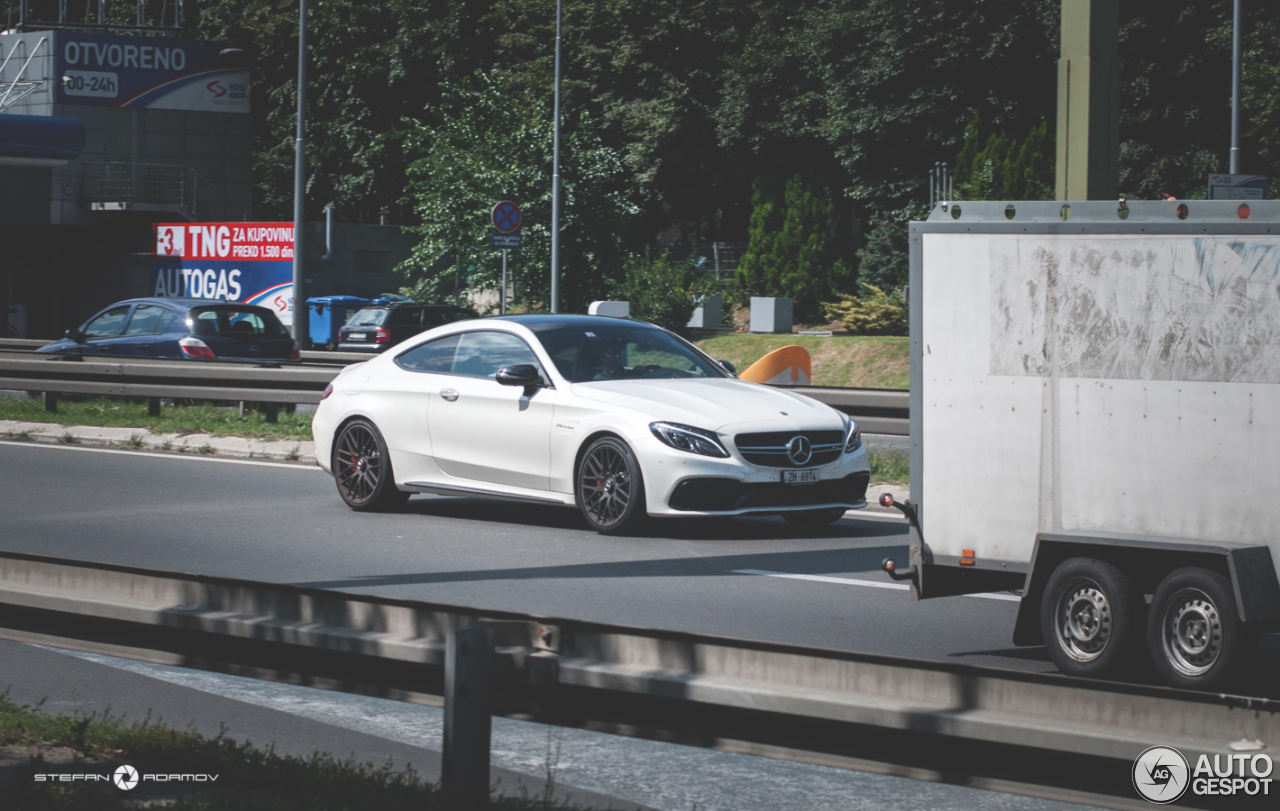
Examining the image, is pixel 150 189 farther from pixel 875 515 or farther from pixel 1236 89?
pixel 875 515

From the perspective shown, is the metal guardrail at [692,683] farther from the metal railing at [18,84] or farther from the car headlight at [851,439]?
the metal railing at [18,84]

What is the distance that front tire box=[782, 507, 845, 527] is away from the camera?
1072 cm

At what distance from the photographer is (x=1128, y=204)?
639 centimetres

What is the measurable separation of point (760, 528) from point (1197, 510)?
554cm

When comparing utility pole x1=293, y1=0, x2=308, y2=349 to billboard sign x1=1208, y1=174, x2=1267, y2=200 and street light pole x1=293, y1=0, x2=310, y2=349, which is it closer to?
street light pole x1=293, y1=0, x2=310, y2=349

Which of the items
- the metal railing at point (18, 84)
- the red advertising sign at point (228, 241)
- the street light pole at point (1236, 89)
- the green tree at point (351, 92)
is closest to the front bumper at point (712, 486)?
the street light pole at point (1236, 89)

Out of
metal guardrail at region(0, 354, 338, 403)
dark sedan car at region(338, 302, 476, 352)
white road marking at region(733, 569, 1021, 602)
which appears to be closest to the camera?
white road marking at region(733, 569, 1021, 602)

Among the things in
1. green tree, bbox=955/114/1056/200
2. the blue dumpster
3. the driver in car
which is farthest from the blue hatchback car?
green tree, bbox=955/114/1056/200

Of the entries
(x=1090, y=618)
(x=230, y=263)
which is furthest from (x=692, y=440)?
(x=230, y=263)

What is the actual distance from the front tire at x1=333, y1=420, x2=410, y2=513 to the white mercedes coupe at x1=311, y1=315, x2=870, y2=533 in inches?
0.5

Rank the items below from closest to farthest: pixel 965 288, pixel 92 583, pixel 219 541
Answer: pixel 92 583, pixel 965 288, pixel 219 541

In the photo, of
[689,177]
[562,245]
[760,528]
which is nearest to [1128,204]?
[760,528]

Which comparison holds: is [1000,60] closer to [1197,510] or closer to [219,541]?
[219,541]

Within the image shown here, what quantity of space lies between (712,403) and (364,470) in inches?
121
